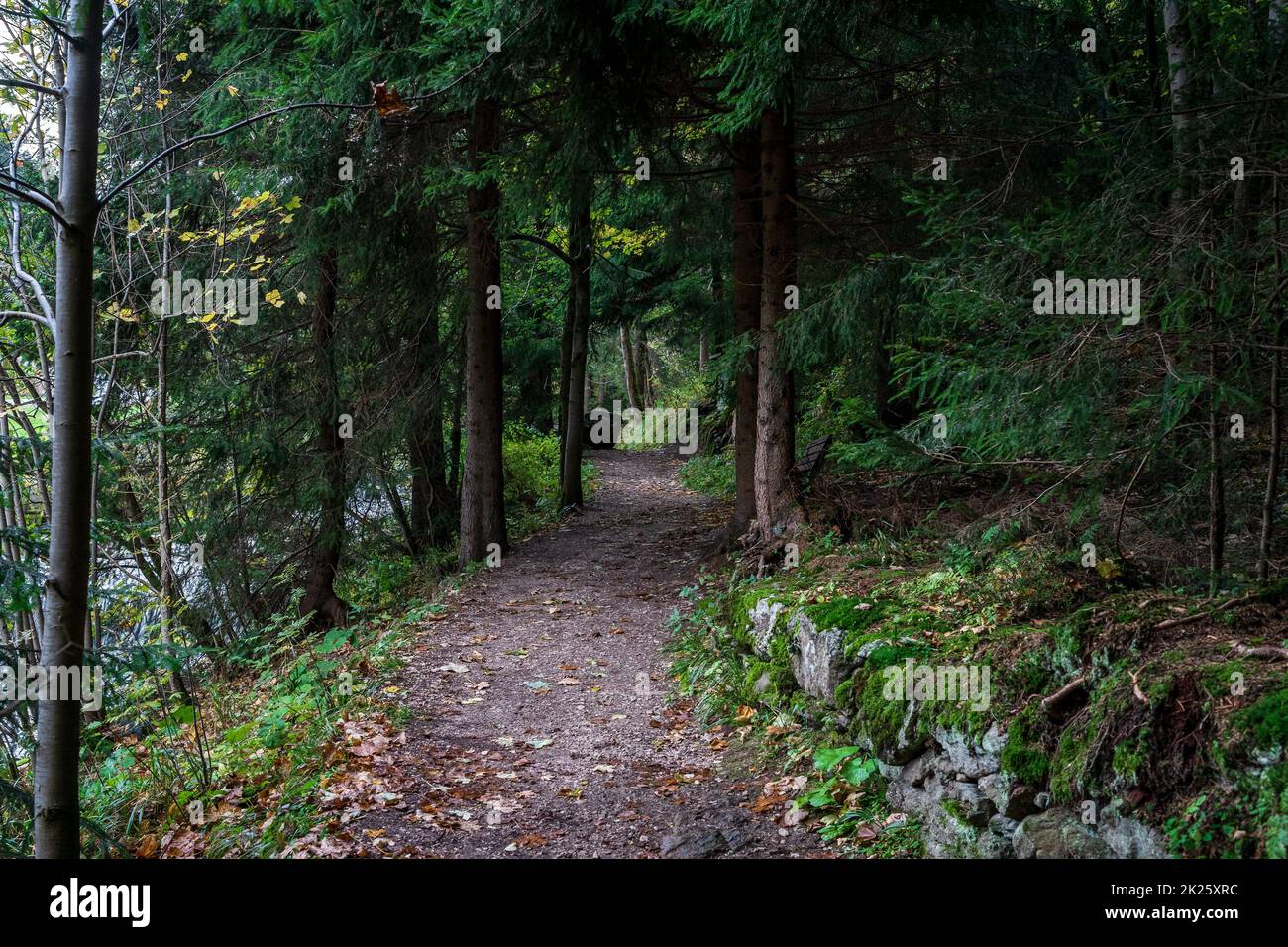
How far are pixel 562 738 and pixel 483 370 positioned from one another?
261 inches

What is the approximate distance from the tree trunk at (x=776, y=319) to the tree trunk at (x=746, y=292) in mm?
459

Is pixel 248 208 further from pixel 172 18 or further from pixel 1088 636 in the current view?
pixel 1088 636

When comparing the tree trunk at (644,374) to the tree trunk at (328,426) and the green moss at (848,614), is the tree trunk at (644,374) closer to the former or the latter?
the tree trunk at (328,426)

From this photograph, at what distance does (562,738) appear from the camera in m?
6.54

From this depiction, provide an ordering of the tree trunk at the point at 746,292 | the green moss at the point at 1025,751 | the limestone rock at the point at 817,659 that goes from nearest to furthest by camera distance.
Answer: the green moss at the point at 1025,751 → the limestone rock at the point at 817,659 → the tree trunk at the point at 746,292

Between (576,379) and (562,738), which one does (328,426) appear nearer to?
(576,379)

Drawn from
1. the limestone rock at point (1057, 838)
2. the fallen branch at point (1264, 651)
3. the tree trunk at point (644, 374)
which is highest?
the tree trunk at point (644, 374)

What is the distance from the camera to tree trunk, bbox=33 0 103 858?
3.32 metres

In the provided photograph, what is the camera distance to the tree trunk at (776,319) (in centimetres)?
892

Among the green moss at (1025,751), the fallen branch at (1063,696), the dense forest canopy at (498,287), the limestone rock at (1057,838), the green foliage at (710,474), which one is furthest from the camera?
the green foliage at (710,474)

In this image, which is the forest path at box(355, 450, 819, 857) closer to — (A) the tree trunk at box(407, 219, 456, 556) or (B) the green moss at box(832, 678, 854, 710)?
(B) the green moss at box(832, 678, 854, 710)

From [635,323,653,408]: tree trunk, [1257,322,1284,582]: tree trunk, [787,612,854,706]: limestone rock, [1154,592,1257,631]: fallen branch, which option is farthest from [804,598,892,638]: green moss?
[635,323,653,408]: tree trunk

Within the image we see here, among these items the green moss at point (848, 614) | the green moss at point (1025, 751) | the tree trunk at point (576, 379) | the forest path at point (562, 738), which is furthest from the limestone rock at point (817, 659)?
the tree trunk at point (576, 379)

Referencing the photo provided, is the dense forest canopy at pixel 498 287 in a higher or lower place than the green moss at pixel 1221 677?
higher
